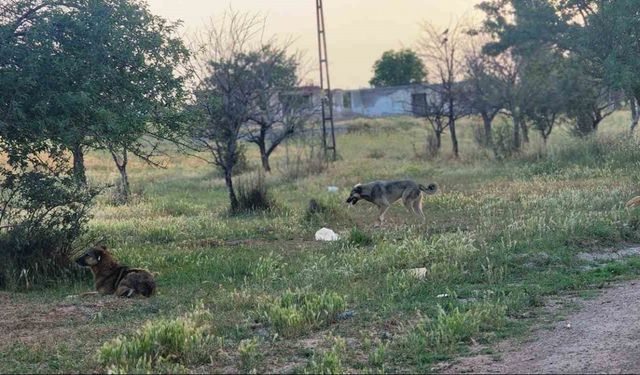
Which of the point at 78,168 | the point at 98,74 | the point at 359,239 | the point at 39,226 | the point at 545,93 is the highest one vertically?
the point at 98,74

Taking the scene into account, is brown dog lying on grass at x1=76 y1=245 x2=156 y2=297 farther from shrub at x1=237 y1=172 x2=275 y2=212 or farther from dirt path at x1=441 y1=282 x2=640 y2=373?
shrub at x1=237 y1=172 x2=275 y2=212

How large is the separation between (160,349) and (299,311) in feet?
5.65

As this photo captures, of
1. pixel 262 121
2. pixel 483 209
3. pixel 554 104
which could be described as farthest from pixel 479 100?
pixel 483 209

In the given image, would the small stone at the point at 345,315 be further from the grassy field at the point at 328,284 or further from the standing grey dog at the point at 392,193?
the standing grey dog at the point at 392,193

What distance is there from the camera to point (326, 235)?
549 inches

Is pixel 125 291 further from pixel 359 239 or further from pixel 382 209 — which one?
pixel 382 209

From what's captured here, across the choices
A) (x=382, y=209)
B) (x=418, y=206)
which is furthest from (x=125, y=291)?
(x=418, y=206)

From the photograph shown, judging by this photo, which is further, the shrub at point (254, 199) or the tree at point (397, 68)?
the tree at point (397, 68)

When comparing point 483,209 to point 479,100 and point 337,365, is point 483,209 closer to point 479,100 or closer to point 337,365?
point 337,365

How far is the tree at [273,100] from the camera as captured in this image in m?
28.6

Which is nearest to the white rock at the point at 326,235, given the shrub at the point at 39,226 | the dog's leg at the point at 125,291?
the shrub at the point at 39,226

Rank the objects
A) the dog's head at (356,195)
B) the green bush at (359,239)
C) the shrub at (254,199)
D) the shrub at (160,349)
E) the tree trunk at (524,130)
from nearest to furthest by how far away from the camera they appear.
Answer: the shrub at (160,349), the green bush at (359,239), the dog's head at (356,195), the shrub at (254,199), the tree trunk at (524,130)

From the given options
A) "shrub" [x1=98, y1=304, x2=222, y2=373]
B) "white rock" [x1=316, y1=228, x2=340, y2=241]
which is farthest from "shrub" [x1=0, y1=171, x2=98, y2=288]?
"shrub" [x1=98, y1=304, x2=222, y2=373]

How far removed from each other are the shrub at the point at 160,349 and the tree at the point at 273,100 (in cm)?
1980
